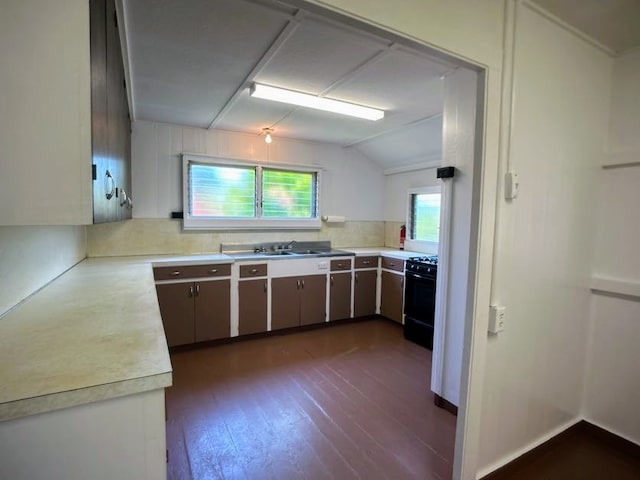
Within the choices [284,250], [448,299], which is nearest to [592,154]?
[448,299]

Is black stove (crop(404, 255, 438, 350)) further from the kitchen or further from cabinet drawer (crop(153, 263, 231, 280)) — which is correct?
cabinet drawer (crop(153, 263, 231, 280))

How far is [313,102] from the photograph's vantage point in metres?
2.78

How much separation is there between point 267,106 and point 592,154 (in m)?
2.46

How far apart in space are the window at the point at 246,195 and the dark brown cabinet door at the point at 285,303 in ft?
2.76

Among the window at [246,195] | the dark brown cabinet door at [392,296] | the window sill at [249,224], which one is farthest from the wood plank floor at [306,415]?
the window at [246,195]

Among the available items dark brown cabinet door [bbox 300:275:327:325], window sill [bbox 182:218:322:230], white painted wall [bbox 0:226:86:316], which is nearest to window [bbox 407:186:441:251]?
window sill [bbox 182:218:322:230]

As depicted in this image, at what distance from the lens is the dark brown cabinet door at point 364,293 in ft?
13.7

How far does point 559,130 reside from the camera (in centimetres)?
168

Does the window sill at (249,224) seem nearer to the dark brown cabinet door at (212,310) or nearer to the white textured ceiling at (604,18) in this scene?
the dark brown cabinet door at (212,310)

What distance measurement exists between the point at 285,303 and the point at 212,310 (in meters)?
0.81

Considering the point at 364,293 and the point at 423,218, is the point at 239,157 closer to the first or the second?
the point at 364,293

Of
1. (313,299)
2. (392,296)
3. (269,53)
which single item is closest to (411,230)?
(392,296)

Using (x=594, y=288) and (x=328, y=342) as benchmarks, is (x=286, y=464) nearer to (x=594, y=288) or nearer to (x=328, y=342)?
(x=328, y=342)

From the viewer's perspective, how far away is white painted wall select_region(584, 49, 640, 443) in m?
1.88
